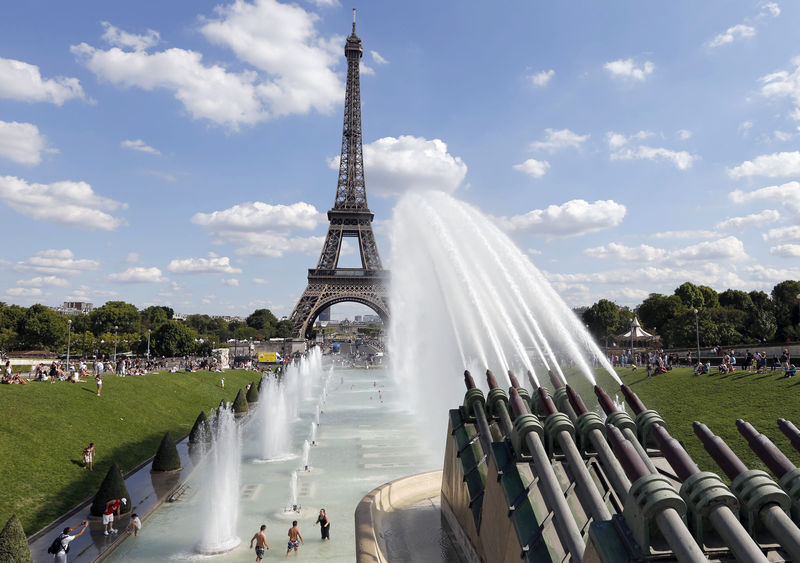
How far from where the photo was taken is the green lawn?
67.1ft

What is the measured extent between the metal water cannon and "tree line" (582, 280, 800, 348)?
53.0m

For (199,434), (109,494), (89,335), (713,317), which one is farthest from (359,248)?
(109,494)

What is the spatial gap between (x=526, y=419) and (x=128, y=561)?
11.8 m

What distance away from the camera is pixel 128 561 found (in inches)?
520

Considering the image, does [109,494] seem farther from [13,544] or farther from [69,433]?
[69,433]

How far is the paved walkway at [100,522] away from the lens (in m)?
13.6

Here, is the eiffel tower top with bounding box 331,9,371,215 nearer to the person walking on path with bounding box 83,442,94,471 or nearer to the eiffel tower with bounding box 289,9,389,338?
the eiffel tower with bounding box 289,9,389,338

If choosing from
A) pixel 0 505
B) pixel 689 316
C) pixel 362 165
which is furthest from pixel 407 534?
pixel 362 165

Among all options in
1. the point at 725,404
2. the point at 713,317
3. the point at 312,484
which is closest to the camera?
the point at 312,484

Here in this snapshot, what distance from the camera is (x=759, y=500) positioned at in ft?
14.5

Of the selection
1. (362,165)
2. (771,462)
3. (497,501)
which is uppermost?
(362,165)

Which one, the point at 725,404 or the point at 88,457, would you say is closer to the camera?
the point at 88,457

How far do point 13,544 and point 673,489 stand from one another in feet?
41.3

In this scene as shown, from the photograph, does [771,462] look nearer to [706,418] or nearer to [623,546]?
[623,546]
